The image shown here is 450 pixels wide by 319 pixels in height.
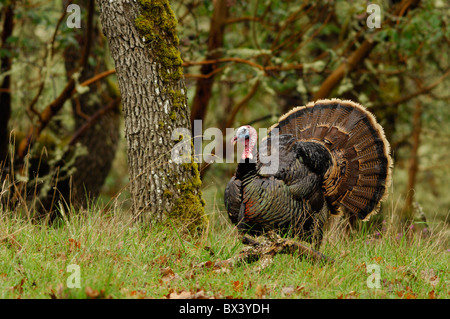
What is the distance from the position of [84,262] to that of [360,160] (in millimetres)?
2965

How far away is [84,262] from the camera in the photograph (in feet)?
11.0

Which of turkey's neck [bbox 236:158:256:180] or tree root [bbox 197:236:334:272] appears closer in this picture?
tree root [bbox 197:236:334:272]

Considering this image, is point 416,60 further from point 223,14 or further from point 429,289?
point 429,289

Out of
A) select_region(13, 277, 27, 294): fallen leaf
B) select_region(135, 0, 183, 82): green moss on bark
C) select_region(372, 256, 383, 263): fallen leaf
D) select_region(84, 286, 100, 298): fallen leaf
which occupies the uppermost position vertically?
select_region(135, 0, 183, 82): green moss on bark

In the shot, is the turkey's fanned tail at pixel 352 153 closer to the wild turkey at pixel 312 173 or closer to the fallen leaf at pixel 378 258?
the wild turkey at pixel 312 173

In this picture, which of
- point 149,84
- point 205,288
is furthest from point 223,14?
point 205,288

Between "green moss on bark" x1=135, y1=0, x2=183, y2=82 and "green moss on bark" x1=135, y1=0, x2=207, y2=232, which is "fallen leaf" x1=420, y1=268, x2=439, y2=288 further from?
"green moss on bark" x1=135, y1=0, x2=183, y2=82

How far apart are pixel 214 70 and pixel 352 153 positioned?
2.48 m

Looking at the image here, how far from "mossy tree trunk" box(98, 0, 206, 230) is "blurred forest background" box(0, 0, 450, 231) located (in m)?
1.26

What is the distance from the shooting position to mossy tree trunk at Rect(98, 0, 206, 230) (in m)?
4.17

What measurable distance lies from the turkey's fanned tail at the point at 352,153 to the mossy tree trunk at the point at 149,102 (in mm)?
1519

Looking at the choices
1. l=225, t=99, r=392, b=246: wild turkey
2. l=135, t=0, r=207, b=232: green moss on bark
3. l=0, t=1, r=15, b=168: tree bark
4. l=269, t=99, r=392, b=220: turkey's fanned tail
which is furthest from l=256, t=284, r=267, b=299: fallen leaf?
l=0, t=1, r=15, b=168: tree bark

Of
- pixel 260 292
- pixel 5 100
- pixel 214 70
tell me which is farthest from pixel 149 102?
pixel 5 100

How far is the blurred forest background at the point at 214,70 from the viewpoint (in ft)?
21.3
